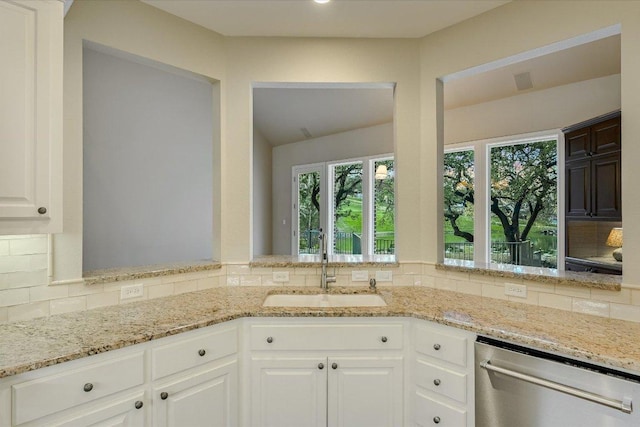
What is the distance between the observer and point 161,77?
402 cm

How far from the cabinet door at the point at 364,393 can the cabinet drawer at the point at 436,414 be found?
96mm

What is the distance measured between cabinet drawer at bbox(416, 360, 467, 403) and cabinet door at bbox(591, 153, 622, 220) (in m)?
2.51

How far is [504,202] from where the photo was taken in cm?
453

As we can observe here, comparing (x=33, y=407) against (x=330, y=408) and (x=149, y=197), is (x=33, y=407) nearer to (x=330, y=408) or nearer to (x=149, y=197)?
(x=330, y=408)

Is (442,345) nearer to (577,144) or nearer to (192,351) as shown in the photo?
(192,351)

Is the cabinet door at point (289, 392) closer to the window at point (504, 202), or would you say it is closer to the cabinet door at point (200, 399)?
the cabinet door at point (200, 399)

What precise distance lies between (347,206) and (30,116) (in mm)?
4878

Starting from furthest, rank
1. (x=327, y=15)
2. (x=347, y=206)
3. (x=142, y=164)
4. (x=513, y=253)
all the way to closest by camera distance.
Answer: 1. (x=347, y=206)
2. (x=513, y=253)
3. (x=142, y=164)
4. (x=327, y=15)

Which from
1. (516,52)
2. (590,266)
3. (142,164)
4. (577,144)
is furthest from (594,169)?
(142,164)

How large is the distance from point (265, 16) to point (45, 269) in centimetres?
190

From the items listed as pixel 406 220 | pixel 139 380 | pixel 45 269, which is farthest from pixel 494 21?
pixel 45 269

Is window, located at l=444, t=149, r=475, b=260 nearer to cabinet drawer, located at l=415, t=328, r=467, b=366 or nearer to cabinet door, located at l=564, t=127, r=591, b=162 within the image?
cabinet door, located at l=564, t=127, r=591, b=162

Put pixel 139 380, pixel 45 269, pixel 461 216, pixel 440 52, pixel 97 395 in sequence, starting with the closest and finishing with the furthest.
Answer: pixel 97 395, pixel 139 380, pixel 45 269, pixel 440 52, pixel 461 216

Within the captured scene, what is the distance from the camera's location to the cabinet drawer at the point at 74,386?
1280mm
